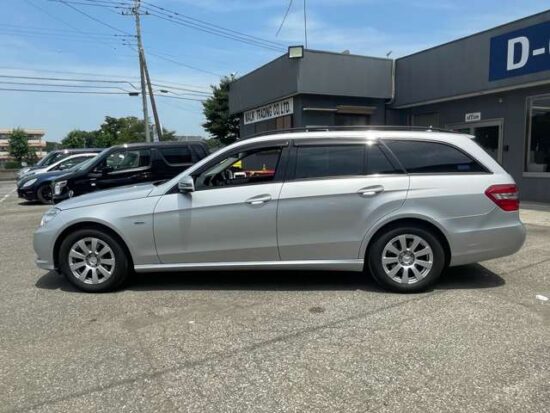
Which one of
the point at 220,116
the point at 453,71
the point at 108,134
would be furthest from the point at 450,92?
the point at 108,134

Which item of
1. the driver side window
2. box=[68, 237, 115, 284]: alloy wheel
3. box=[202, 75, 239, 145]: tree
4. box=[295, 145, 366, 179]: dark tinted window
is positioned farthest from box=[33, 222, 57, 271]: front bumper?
box=[202, 75, 239, 145]: tree

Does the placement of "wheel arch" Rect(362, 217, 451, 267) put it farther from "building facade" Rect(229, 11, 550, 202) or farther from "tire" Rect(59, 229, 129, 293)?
"building facade" Rect(229, 11, 550, 202)

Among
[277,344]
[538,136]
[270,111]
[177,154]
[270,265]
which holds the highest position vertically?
[270,111]

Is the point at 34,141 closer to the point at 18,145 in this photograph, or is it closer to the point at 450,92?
the point at 18,145

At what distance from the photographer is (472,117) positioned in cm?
1443

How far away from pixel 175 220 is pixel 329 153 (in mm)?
1838

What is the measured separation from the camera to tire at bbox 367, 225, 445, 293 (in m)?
5.02

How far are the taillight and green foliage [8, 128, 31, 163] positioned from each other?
277 ft

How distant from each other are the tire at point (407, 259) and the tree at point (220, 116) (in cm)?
3866

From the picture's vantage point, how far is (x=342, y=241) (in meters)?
5.05

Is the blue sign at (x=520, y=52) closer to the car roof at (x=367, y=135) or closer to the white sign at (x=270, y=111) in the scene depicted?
the white sign at (x=270, y=111)

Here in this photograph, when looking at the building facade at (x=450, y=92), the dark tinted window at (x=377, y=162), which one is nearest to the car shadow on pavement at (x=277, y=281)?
the dark tinted window at (x=377, y=162)

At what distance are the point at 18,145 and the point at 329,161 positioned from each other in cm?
8406

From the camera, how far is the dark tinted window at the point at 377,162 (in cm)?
514
